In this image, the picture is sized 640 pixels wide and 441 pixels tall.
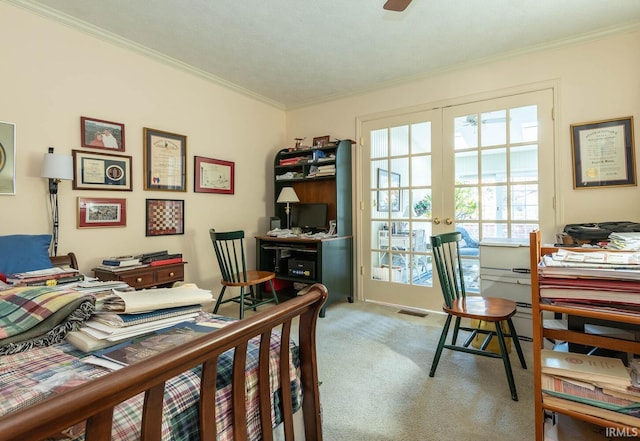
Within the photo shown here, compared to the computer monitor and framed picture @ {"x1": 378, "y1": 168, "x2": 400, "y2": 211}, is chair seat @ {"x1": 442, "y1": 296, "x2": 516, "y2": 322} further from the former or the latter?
the computer monitor

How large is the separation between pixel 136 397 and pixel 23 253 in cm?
195

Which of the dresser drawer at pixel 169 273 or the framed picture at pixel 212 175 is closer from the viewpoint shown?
the dresser drawer at pixel 169 273

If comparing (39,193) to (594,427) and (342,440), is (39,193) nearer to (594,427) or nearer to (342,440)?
(342,440)

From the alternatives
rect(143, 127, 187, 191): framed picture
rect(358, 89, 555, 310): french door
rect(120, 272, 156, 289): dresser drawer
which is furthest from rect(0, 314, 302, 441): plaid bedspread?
rect(358, 89, 555, 310): french door

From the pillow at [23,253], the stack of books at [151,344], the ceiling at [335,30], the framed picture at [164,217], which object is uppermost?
the ceiling at [335,30]

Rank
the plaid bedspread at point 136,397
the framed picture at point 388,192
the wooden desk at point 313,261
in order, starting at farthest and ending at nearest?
the framed picture at point 388,192 → the wooden desk at point 313,261 → the plaid bedspread at point 136,397

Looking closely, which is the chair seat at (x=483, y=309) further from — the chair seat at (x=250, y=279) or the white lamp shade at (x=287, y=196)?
the white lamp shade at (x=287, y=196)

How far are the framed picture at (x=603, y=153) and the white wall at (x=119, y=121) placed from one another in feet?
10.5

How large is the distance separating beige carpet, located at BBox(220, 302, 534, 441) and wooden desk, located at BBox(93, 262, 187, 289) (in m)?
1.33

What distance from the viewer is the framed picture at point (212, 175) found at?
332 cm

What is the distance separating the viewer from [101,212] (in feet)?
8.62

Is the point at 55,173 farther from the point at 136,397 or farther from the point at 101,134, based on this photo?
the point at 136,397

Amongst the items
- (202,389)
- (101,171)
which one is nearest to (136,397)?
(202,389)

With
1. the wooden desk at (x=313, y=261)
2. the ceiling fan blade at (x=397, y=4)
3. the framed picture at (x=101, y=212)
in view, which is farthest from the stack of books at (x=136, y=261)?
the ceiling fan blade at (x=397, y=4)
